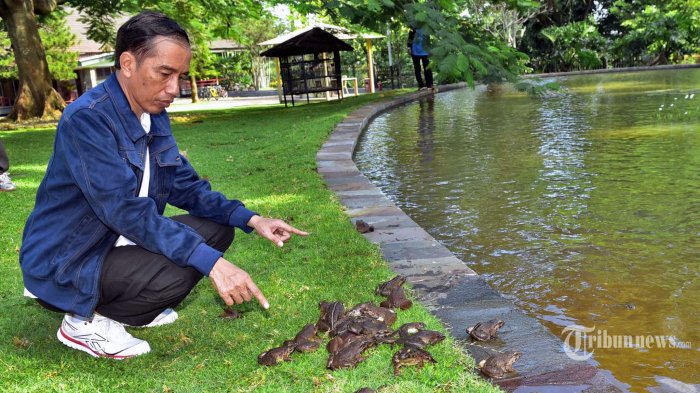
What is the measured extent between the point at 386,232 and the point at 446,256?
741 millimetres

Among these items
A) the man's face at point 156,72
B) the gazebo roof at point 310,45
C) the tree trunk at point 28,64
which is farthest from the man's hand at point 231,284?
the tree trunk at point 28,64

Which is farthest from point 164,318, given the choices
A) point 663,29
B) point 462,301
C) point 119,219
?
point 663,29


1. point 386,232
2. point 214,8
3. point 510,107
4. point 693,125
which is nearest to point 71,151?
point 386,232

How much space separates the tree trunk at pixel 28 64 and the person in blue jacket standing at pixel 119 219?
17.1 m

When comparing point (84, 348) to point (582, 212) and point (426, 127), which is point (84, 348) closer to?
point (582, 212)

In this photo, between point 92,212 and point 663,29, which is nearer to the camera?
point 92,212

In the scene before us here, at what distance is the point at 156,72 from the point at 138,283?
91 cm

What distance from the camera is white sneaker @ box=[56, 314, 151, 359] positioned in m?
3.02

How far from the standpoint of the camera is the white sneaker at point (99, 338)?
9.91 feet

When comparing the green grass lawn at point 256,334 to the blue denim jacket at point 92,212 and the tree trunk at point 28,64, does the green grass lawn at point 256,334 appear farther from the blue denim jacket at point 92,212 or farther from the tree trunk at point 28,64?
the tree trunk at point 28,64

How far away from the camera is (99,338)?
9.91 feet

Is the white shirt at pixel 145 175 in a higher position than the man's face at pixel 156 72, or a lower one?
lower

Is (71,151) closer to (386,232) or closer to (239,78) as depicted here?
(386,232)

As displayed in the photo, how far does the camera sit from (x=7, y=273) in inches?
173
